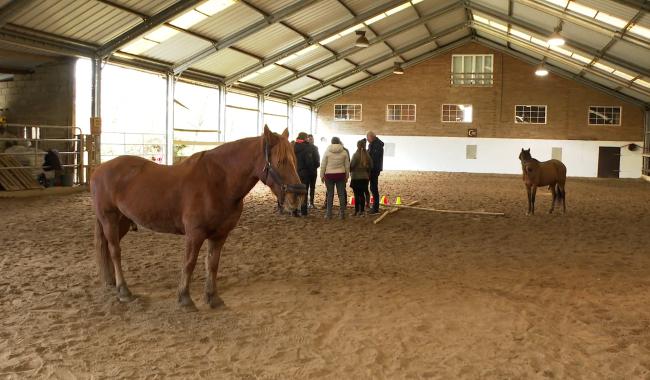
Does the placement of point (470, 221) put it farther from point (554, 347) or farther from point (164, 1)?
point (164, 1)

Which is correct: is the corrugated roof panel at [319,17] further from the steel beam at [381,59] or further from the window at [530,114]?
the window at [530,114]

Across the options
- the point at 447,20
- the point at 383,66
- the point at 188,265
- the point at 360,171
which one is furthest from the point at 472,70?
the point at 188,265

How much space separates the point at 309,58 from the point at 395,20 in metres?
4.29

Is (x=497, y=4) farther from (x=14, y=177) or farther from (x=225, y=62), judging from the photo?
(x=14, y=177)

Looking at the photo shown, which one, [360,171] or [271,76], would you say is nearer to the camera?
[360,171]

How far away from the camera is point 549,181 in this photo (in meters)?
12.9

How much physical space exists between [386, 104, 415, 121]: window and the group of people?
21.6 meters

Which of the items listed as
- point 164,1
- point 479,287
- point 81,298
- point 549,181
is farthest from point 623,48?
point 81,298

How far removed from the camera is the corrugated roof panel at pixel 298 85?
28.8 meters

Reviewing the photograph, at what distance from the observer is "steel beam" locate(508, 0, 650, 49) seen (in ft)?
54.3

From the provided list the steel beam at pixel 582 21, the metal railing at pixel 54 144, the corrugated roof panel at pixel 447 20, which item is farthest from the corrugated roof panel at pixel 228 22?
the corrugated roof panel at pixel 447 20

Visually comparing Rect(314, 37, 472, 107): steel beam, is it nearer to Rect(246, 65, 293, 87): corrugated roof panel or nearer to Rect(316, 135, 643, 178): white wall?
Rect(316, 135, 643, 178): white wall

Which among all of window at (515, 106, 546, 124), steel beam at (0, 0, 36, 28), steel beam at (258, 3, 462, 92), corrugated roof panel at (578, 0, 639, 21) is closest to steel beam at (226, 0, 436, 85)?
steel beam at (258, 3, 462, 92)

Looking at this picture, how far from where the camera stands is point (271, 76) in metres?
25.9
